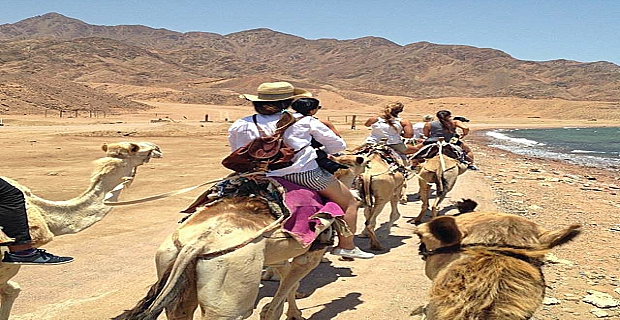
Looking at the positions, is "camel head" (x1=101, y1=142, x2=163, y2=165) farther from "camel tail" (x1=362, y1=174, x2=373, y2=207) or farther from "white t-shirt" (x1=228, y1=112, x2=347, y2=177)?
"camel tail" (x1=362, y1=174, x2=373, y2=207)

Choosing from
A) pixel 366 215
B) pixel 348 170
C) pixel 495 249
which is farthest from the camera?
pixel 366 215

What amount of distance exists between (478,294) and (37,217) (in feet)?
15.1

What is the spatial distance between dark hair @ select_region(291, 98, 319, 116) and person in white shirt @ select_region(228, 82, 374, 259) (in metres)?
0.08

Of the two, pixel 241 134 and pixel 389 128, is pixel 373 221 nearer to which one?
Answer: pixel 389 128

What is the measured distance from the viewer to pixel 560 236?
9.37 ft

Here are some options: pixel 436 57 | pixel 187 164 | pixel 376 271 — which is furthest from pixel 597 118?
pixel 436 57

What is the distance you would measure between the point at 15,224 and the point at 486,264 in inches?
170

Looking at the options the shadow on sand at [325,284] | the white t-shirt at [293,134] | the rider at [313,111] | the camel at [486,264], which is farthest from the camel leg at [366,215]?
the camel at [486,264]

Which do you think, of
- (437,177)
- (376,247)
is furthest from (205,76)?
(376,247)

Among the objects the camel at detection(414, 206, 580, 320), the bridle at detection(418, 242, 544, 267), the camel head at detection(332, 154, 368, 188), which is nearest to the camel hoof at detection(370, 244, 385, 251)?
the camel head at detection(332, 154, 368, 188)

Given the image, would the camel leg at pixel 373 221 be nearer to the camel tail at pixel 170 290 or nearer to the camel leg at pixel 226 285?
the camel leg at pixel 226 285

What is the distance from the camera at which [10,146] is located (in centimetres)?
2483

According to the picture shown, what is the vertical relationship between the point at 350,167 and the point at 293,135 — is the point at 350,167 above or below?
below

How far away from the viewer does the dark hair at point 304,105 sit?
5.75 meters
